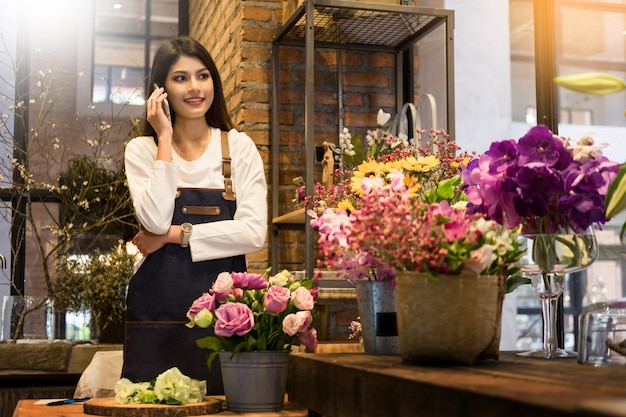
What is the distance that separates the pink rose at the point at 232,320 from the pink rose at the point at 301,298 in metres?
0.10

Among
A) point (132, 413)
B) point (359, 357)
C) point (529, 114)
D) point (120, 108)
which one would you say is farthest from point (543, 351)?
point (120, 108)

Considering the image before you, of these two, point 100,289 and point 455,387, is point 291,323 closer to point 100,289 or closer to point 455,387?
point 455,387

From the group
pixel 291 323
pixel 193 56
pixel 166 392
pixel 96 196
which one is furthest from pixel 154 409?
pixel 96 196

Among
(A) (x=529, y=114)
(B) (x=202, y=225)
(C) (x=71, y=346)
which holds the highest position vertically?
(A) (x=529, y=114)

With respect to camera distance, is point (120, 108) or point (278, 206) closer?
point (278, 206)

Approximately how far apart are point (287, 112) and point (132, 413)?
234 centimetres

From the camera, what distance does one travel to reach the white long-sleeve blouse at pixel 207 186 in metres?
2.36

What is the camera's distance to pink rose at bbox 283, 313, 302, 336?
1733 millimetres

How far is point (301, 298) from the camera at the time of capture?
1769 millimetres

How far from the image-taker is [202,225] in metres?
2.40

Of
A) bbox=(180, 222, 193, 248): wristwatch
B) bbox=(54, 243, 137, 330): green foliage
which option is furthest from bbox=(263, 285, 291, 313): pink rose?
bbox=(54, 243, 137, 330): green foliage

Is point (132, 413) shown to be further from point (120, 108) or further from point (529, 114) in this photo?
point (120, 108)

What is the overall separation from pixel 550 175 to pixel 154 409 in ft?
2.78

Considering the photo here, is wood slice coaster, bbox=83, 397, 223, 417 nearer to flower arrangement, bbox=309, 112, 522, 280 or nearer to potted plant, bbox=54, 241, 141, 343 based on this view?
flower arrangement, bbox=309, 112, 522, 280
